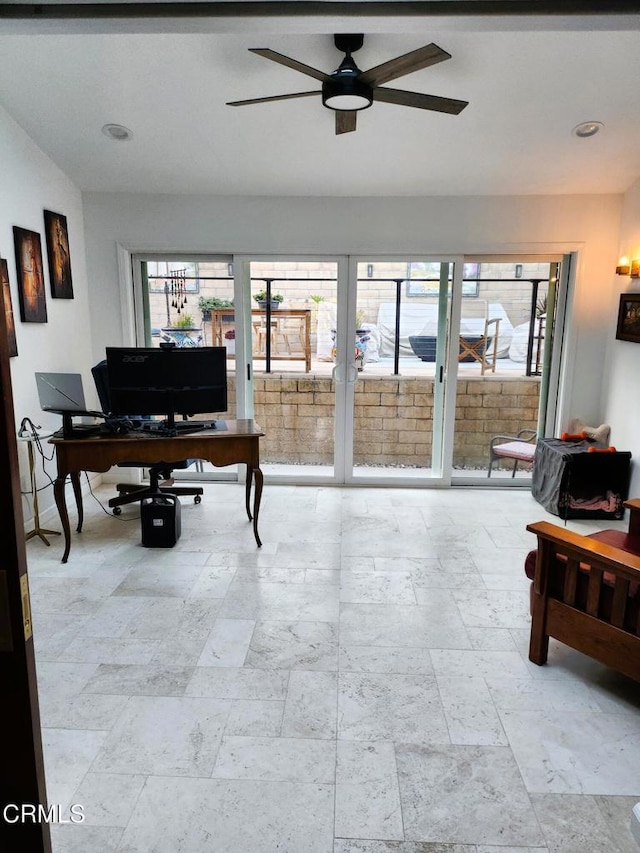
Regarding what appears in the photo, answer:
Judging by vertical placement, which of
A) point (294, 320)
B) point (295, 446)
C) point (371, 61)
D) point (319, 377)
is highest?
point (371, 61)

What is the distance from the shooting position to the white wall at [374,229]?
4664 millimetres

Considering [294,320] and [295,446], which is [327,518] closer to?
[295,446]

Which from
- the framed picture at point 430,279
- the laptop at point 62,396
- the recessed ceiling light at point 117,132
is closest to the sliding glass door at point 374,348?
the framed picture at point 430,279

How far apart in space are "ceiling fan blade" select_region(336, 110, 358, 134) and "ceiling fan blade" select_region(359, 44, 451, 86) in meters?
0.30

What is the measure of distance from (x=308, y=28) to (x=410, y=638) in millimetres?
2490

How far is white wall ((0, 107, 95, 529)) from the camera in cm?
371

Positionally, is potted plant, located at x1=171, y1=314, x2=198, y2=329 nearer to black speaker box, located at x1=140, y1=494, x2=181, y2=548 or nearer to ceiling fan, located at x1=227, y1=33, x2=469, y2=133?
black speaker box, located at x1=140, y1=494, x2=181, y2=548

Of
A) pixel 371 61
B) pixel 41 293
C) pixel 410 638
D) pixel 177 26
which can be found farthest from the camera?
pixel 41 293

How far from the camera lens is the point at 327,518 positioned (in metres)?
4.38

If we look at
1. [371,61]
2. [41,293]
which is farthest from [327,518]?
[371,61]

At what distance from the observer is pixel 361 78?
2627 millimetres

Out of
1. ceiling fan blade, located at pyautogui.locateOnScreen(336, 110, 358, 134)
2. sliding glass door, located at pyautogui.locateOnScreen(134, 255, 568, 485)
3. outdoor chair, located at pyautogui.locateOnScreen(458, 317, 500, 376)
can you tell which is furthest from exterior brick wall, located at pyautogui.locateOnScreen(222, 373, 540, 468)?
ceiling fan blade, located at pyautogui.locateOnScreen(336, 110, 358, 134)

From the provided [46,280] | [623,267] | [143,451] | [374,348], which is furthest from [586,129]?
[46,280]

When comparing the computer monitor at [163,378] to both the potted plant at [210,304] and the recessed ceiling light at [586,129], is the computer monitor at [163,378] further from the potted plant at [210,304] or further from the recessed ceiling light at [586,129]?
the recessed ceiling light at [586,129]
